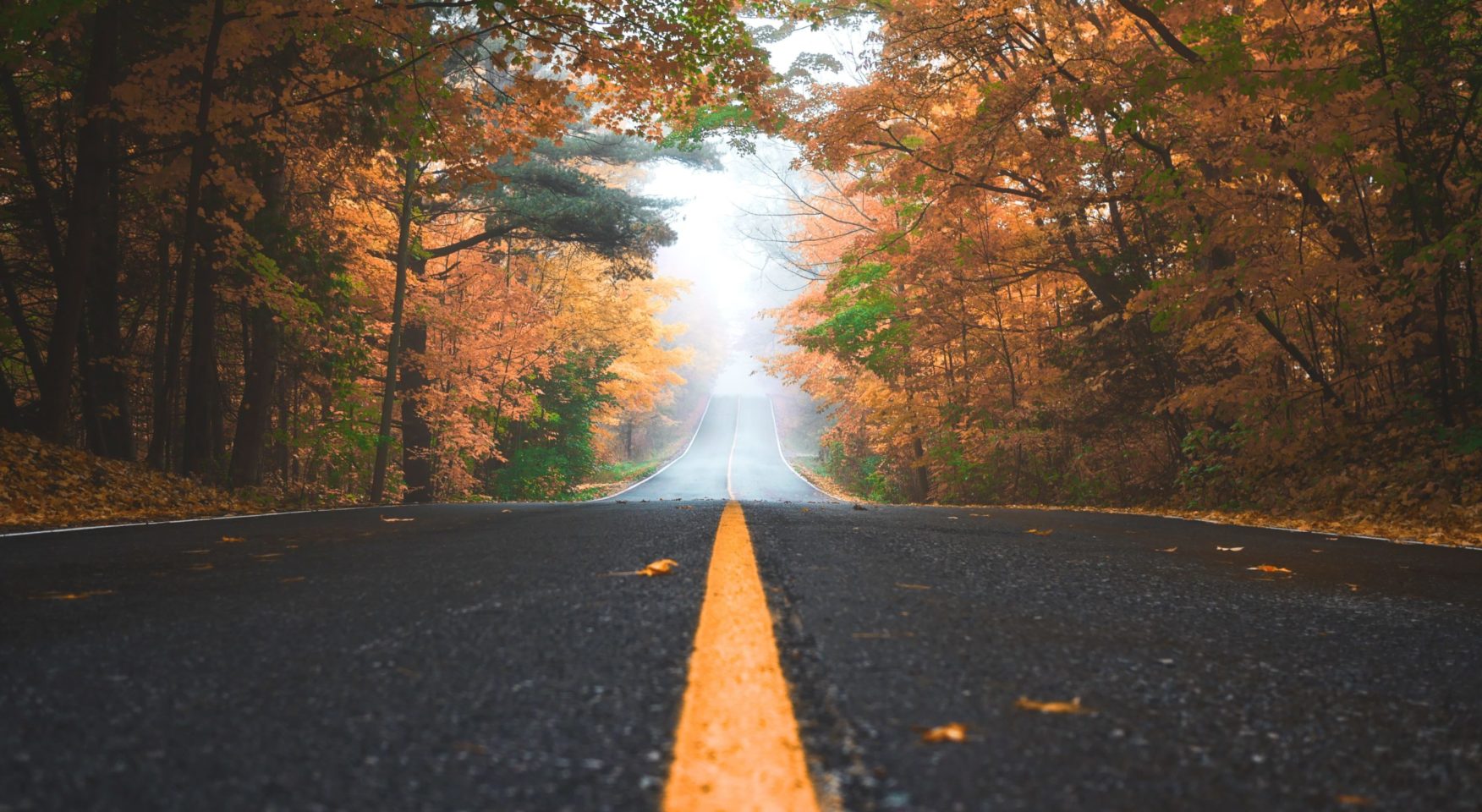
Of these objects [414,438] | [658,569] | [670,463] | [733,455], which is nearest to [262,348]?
[414,438]

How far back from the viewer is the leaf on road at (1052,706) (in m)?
1.42

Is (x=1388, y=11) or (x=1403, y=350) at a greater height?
(x=1388, y=11)

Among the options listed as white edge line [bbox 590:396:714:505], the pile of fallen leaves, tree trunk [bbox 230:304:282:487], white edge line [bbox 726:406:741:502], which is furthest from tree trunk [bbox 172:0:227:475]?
white edge line [bbox 726:406:741:502]

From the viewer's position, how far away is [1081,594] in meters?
2.65

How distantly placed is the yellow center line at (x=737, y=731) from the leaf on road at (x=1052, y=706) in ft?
1.34

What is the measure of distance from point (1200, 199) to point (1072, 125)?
4012mm

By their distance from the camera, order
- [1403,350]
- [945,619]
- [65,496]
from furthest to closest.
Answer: [1403,350] < [65,496] < [945,619]

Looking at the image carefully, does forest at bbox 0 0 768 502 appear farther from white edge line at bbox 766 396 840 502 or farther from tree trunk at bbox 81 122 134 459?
white edge line at bbox 766 396 840 502

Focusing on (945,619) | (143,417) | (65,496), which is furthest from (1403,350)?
(143,417)

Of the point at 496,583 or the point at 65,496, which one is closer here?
the point at 496,583

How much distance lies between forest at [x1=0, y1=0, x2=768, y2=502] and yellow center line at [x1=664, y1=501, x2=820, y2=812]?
8324 millimetres

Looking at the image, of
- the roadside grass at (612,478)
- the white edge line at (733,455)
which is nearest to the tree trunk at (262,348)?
the white edge line at (733,455)

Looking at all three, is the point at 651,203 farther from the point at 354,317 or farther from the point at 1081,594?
the point at 1081,594

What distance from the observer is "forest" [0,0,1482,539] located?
804 cm
